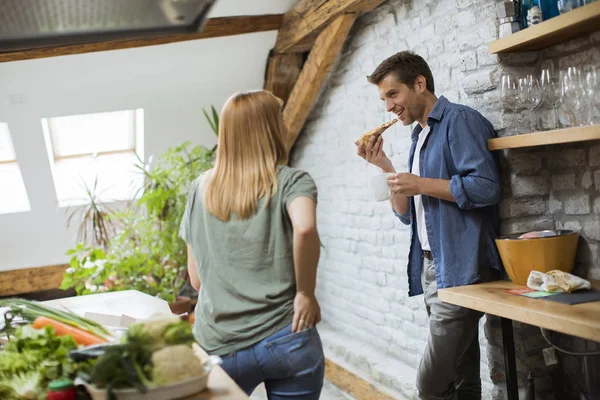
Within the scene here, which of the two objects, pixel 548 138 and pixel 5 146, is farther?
pixel 5 146

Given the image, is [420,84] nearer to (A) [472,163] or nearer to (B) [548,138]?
(A) [472,163]

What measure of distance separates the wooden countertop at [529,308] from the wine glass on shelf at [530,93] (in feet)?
2.28

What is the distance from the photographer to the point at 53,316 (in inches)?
76.2

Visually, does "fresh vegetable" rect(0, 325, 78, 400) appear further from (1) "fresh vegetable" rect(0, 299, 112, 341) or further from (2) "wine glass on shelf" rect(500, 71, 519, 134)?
(2) "wine glass on shelf" rect(500, 71, 519, 134)

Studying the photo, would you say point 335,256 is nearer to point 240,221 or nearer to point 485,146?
point 485,146

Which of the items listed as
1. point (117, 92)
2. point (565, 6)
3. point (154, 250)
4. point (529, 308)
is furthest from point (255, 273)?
point (117, 92)

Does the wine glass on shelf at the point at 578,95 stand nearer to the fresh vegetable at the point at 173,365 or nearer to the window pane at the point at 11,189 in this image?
the fresh vegetable at the point at 173,365

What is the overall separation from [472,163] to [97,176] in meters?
4.23

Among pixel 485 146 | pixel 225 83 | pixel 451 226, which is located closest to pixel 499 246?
pixel 451 226

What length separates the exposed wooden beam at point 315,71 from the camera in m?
4.73

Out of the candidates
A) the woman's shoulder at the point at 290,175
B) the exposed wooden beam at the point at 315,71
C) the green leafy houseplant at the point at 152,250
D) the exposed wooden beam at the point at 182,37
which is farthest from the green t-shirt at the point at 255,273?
the green leafy houseplant at the point at 152,250

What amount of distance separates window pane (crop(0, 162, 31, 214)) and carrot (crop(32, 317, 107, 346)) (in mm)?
4784

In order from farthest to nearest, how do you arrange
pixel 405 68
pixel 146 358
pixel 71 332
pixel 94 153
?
pixel 94 153 < pixel 405 68 < pixel 71 332 < pixel 146 358

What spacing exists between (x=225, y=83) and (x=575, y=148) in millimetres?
3524
